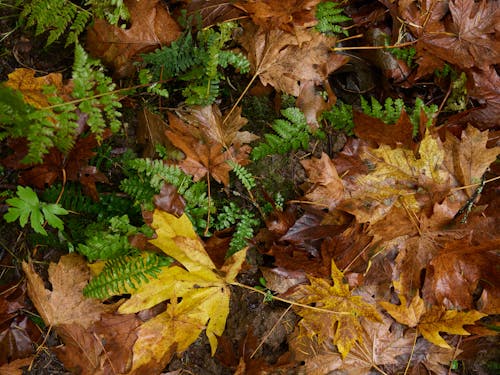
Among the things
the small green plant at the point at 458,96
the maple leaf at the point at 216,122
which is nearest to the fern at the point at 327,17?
the maple leaf at the point at 216,122

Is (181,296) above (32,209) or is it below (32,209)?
below

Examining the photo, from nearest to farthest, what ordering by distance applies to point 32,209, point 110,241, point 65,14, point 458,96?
1. point 32,209
2. point 110,241
3. point 65,14
4. point 458,96

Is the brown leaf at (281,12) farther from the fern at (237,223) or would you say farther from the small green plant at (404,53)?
the fern at (237,223)

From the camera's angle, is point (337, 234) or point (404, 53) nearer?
point (337, 234)

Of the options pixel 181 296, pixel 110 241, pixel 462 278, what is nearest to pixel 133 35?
pixel 110 241

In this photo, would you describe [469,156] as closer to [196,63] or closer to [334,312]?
[334,312]

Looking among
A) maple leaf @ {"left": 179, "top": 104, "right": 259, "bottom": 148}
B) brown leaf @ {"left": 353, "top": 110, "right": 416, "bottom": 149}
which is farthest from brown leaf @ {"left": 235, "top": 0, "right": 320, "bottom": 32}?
brown leaf @ {"left": 353, "top": 110, "right": 416, "bottom": 149}

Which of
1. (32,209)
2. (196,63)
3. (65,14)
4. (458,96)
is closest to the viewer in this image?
(32,209)
